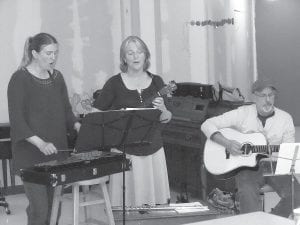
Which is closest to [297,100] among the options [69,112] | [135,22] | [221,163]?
[135,22]

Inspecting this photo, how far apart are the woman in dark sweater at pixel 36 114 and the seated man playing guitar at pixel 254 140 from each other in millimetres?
1255

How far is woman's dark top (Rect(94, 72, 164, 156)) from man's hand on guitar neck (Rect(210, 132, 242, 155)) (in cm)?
49

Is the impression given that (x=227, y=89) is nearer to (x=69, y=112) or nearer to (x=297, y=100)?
(x=69, y=112)

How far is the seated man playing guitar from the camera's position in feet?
12.7

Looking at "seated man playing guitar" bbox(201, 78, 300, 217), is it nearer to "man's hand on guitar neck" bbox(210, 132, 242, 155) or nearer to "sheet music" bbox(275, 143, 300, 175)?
"man's hand on guitar neck" bbox(210, 132, 242, 155)

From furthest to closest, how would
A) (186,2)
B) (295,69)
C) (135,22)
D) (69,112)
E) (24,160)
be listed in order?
(295,69) < (186,2) < (135,22) < (69,112) < (24,160)

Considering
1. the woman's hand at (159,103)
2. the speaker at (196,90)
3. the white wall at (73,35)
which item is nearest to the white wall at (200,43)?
the white wall at (73,35)

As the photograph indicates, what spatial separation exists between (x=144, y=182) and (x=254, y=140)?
837mm

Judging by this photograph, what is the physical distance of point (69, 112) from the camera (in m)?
3.58

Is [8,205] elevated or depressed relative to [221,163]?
depressed

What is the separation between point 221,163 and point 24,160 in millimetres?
1439

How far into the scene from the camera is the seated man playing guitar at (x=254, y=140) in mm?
3861

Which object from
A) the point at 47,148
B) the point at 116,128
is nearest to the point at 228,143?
the point at 116,128

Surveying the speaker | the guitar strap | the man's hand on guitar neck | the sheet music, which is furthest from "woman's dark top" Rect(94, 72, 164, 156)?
the speaker
